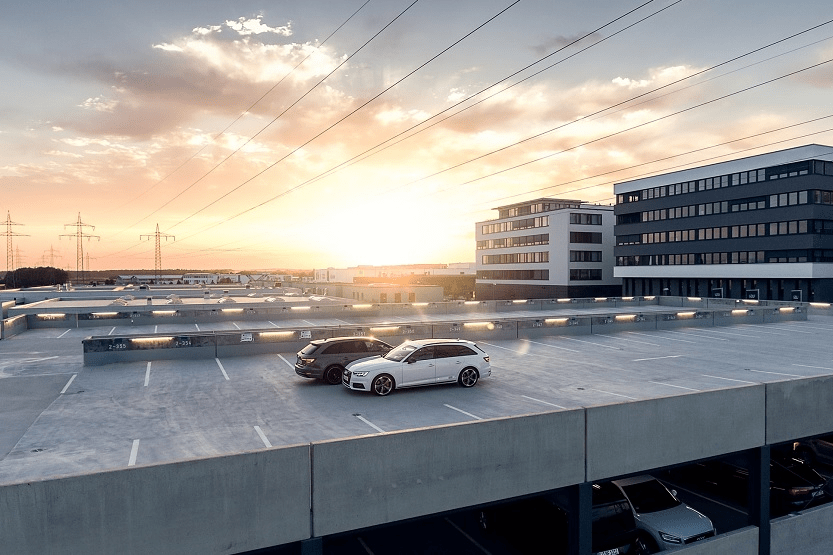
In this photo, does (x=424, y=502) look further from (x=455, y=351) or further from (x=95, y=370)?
(x=95, y=370)

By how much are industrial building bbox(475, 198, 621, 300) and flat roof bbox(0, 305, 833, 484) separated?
70.4 metres

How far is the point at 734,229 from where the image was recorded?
3046 inches

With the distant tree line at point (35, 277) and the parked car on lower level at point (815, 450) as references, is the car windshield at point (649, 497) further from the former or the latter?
the distant tree line at point (35, 277)

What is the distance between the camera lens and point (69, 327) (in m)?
37.8

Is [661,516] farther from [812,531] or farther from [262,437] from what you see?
[262,437]

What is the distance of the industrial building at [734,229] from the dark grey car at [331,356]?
71528 mm

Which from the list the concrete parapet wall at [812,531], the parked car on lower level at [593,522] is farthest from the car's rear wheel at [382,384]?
the concrete parapet wall at [812,531]

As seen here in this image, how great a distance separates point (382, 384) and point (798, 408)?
12862mm

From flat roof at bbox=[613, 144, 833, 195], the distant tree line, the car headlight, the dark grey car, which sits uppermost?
flat roof at bbox=[613, 144, 833, 195]

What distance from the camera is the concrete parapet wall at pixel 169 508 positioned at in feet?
26.8

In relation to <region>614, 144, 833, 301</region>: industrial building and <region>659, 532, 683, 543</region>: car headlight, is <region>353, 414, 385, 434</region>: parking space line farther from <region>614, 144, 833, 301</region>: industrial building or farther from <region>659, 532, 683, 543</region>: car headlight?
<region>614, 144, 833, 301</region>: industrial building

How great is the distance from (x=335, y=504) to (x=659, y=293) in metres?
91.3

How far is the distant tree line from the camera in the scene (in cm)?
15125

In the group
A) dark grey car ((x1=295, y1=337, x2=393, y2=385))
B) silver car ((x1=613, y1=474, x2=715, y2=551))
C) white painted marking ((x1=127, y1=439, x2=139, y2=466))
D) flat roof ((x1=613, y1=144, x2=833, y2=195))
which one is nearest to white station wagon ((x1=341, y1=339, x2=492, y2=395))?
dark grey car ((x1=295, y1=337, x2=393, y2=385))
